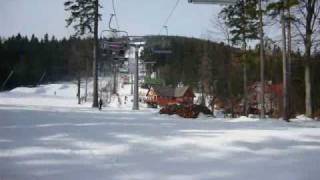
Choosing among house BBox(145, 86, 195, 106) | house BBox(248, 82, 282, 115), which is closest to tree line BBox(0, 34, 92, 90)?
house BBox(145, 86, 195, 106)

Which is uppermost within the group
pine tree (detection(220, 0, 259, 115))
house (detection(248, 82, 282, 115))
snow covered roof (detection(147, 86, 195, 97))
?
pine tree (detection(220, 0, 259, 115))

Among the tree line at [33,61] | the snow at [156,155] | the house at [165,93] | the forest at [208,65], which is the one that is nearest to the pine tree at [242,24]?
the forest at [208,65]

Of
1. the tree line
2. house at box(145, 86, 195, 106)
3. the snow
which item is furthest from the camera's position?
the tree line

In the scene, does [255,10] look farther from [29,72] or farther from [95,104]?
[29,72]

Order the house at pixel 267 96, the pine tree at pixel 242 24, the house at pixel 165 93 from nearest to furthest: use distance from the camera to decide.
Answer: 1. the pine tree at pixel 242 24
2. the house at pixel 267 96
3. the house at pixel 165 93

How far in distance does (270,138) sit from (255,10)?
24.8 meters

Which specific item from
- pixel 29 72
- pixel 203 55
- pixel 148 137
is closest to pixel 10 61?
pixel 29 72

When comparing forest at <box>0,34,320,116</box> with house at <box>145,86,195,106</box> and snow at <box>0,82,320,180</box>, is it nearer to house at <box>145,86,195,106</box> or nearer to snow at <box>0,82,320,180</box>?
house at <box>145,86,195,106</box>

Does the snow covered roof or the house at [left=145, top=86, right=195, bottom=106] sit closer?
the house at [left=145, top=86, right=195, bottom=106]

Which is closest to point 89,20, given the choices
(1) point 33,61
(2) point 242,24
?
(2) point 242,24

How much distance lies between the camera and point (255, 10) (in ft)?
110

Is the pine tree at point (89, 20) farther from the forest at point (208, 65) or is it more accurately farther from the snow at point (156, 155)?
the snow at point (156, 155)

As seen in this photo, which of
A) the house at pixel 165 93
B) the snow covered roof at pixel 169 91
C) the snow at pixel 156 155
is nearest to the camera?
the snow at pixel 156 155

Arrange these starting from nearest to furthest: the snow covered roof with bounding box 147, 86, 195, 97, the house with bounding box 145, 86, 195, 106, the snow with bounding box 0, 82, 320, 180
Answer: the snow with bounding box 0, 82, 320, 180
the house with bounding box 145, 86, 195, 106
the snow covered roof with bounding box 147, 86, 195, 97
